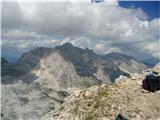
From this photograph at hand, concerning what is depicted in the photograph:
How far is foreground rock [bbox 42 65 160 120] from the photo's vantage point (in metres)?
47.2

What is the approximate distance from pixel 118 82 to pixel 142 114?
1081 centimetres

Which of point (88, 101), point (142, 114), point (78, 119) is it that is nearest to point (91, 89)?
point (88, 101)

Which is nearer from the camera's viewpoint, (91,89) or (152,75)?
(152,75)

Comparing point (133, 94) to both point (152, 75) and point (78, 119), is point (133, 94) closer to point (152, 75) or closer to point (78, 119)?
point (152, 75)

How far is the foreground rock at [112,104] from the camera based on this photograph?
4725cm

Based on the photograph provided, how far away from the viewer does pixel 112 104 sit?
49406 millimetres

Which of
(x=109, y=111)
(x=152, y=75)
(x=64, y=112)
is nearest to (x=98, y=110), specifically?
(x=109, y=111)

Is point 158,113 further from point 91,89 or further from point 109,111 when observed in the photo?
point 91,89

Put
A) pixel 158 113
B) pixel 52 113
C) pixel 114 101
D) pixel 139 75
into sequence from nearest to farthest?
pixel 158 113, pixel 114 101, pixel 52 113, pixel 139 75

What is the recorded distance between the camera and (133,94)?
168ft

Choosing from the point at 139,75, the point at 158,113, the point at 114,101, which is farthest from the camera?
the point at 139,75

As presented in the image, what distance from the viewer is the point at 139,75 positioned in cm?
5825

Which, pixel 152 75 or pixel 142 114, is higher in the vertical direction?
pixel 152 75

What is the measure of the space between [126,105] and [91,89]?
27.8 feet
